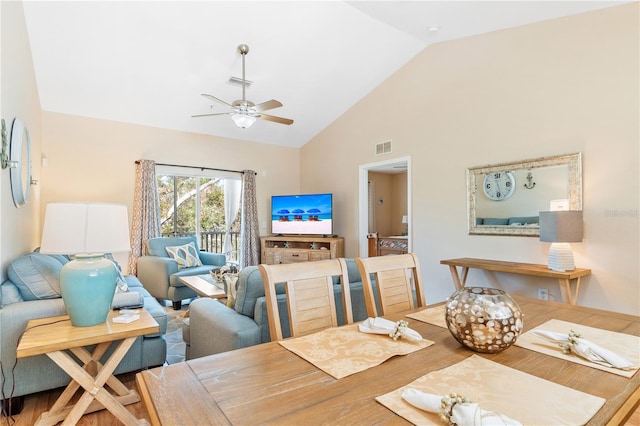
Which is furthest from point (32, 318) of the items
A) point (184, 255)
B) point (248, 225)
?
point (248, 225)

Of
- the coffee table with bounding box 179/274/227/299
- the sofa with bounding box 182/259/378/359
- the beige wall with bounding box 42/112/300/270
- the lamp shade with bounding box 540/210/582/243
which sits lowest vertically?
the coffee table with bounding box 179/274/227/299

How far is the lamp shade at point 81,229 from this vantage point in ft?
5.79

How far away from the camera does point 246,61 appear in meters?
4.30

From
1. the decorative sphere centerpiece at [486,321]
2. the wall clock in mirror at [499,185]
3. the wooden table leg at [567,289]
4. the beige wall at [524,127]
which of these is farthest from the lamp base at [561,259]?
the decorative sphere centerpiece at [486,321]

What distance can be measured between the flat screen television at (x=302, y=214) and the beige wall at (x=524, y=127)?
3.71ft

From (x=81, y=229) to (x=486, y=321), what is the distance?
196cm

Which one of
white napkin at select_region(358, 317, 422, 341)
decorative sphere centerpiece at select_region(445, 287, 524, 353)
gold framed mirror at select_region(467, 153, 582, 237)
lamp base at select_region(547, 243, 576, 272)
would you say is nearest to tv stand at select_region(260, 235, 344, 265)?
gold framed mirror at select_region(467, 153, 582, 237)

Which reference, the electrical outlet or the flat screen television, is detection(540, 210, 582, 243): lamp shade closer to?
the electrical outlet

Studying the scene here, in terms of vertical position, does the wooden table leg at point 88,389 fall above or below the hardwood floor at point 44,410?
above

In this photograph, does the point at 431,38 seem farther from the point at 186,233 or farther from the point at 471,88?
the point at 186,233

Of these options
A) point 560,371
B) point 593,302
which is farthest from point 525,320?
point 593,302

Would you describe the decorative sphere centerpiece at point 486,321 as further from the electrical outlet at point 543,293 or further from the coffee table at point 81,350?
the electrical outlet at point 543,293

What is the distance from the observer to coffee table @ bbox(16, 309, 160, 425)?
1703 mm

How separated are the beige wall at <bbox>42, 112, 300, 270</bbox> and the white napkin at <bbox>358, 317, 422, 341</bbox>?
16.3 feet
